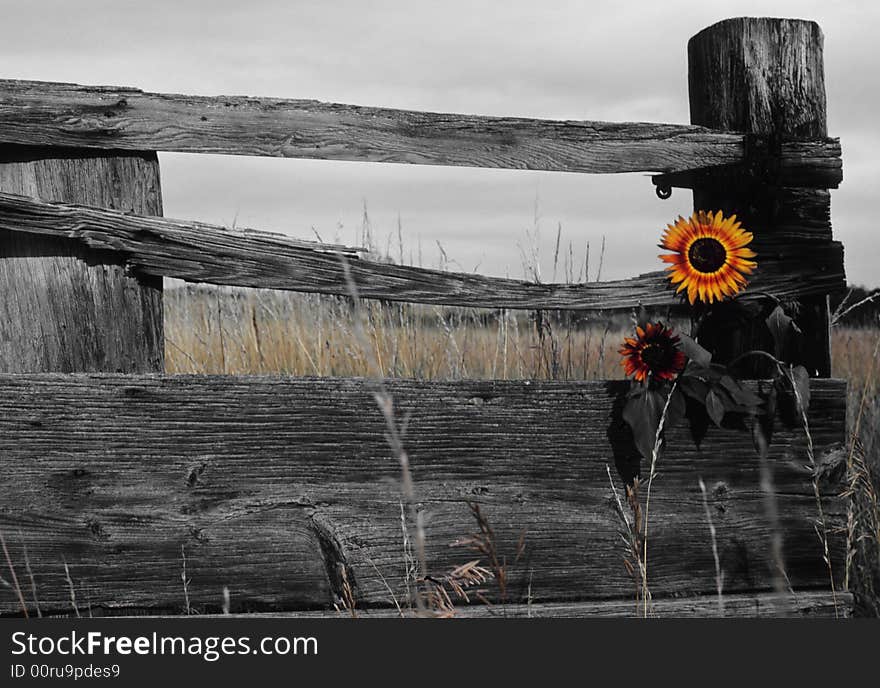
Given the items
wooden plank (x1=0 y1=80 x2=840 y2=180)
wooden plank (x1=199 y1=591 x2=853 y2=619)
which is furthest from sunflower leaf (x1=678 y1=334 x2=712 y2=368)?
wooden plank (x1=199 y1=591 x2=853 y2=619)

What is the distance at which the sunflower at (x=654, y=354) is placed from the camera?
257cm

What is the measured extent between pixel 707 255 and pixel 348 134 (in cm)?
104

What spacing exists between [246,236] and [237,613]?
95 centimetres

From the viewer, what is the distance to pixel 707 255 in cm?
266

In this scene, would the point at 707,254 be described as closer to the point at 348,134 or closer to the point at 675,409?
the point at 675,409

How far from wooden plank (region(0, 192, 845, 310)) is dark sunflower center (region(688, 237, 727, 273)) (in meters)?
0.17

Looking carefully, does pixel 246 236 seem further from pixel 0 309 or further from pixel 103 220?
pixel 0 309

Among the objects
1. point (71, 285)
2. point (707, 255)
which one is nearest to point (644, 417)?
point (707, 255)

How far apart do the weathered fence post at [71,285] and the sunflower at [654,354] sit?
1258 millimetres

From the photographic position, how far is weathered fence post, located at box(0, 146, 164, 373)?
2338 mm

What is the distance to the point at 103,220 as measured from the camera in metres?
2.33

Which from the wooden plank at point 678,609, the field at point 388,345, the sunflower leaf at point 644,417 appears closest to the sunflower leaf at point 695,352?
the sunflower leaf at point 644,417

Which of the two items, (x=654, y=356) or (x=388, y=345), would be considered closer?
(x=654, y=356)

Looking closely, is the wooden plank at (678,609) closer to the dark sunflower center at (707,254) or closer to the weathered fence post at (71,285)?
the weathered fence post at (71,285)
